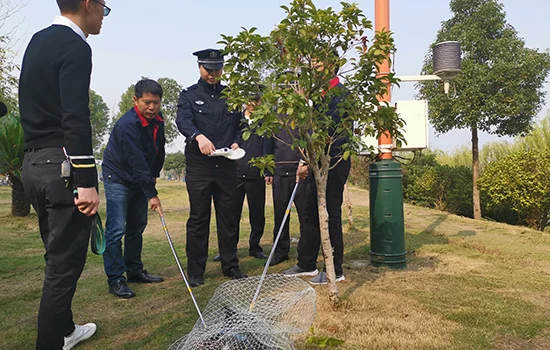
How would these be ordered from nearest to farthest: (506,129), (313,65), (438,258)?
1. (313,65)
2. (438,258)
3. (506,129)

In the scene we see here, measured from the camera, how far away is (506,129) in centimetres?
985

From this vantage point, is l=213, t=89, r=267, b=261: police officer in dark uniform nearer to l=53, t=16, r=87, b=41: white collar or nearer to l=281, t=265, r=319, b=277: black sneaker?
l=281, t=265, r=319, b=277: black sneaker

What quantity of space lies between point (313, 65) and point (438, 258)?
9.49 feet

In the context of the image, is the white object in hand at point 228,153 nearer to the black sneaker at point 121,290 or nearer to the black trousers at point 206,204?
the black trousers at point 206,204

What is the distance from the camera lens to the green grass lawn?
261 cm

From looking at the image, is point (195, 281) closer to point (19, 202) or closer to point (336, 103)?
point (336, 103)

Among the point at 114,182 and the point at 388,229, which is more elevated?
the point at 114,182

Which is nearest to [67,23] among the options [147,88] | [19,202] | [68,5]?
[68,5]

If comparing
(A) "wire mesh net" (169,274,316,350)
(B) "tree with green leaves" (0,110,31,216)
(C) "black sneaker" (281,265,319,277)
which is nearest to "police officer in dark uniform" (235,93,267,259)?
(C) "black sneaker" (281,265,319,277)

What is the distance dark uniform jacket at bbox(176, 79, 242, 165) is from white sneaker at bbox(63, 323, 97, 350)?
165cm

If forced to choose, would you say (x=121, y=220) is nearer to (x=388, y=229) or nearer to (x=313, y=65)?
(x=313, y=65)

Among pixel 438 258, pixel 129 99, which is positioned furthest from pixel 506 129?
pixel 129 99

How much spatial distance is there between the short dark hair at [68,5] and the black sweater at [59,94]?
A: 0.39 ft

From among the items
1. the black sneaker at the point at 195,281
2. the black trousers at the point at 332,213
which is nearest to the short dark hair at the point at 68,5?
the black trousers at the point at 332,213
